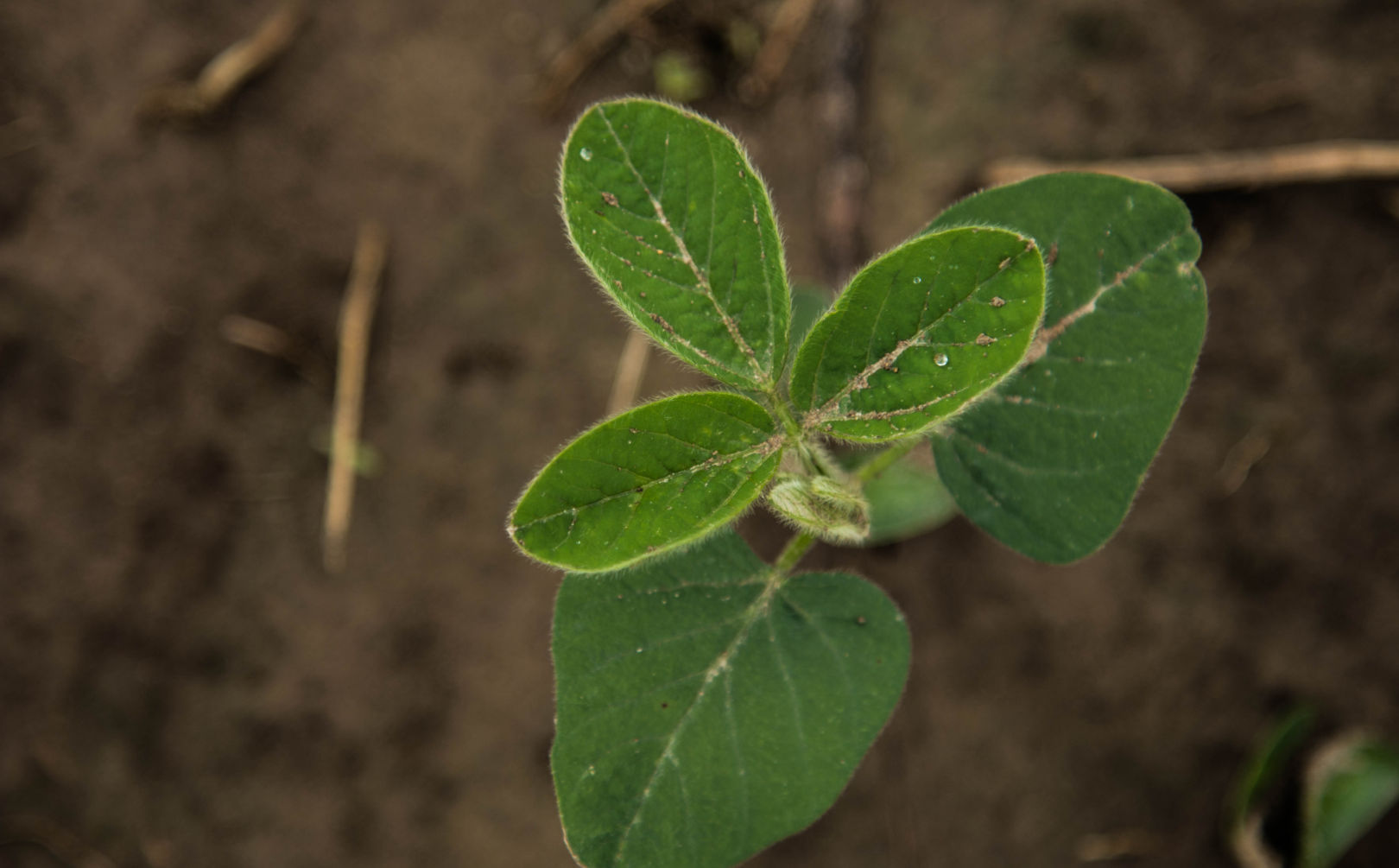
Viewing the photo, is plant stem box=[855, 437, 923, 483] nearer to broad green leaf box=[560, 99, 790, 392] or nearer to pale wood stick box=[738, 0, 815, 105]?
broad green leaf box=[560, 99, 790, 392]

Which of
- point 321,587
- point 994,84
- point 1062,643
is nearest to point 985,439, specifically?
point 1062,643

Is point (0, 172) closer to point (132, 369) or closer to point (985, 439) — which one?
point (132, 369)

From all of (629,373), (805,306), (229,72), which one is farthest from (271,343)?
(805,306)

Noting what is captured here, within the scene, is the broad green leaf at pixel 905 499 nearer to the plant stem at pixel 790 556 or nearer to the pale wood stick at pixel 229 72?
the plant stem at pixel 790 556

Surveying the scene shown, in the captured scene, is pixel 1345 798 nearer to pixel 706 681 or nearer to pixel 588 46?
pixel 706 681

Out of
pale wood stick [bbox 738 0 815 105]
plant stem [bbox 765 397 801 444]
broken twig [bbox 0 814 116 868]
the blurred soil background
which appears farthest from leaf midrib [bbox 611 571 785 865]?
broken twig [bbox 0 814 116 868]
